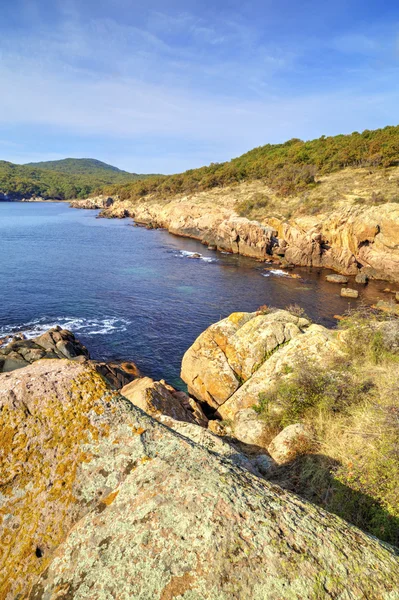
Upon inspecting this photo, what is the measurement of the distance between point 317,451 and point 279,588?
541cm

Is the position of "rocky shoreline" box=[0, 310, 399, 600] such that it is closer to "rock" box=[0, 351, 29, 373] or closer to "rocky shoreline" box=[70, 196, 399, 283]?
"rock" box=[0, 351, 29, 373]

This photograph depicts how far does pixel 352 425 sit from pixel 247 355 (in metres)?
8.76

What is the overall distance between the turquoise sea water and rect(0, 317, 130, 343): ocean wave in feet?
0.33

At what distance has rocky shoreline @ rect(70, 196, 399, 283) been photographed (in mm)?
51000

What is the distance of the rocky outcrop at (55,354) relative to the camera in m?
22.3

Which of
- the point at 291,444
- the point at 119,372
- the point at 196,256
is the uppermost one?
the point at 291,444

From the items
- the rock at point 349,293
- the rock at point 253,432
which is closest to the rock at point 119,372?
the rock at point 253,432

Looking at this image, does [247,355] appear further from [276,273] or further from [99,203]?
[99,203]

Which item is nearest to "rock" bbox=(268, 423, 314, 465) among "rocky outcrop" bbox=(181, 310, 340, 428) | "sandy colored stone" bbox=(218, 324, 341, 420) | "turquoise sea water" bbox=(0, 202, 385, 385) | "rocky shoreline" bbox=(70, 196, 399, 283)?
"sandy colored stone" bbox=(218, 324, 341, 420)

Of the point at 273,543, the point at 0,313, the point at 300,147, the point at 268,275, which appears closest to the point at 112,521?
the point at 273,543

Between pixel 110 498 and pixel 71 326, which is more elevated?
pixel 110 498

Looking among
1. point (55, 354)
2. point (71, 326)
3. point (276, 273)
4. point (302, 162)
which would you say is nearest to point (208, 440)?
point (55, 354)

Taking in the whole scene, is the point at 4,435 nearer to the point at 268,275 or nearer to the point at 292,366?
the point at 292,366

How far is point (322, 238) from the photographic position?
59312 millimetres
